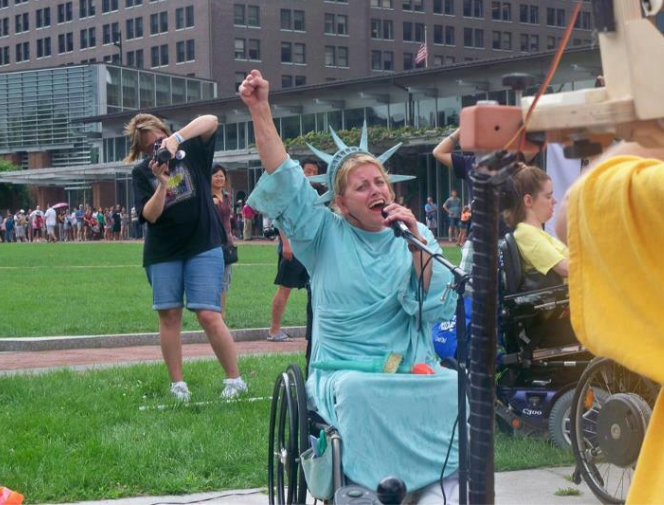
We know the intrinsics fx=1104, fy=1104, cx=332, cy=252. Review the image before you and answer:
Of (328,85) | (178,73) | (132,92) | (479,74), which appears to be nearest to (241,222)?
(328,85)

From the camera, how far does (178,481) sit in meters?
5.18

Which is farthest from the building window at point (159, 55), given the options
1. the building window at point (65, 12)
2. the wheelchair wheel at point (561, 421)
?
the wheelchair wheel at point (561, 421)

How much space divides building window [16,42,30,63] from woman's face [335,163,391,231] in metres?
108

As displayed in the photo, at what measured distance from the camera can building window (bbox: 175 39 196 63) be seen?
94.1 m

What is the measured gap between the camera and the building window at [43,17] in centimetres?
10444

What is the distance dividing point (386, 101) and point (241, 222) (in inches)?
367

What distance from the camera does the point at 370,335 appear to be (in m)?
4.03

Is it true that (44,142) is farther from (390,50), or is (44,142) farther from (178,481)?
(178,481)

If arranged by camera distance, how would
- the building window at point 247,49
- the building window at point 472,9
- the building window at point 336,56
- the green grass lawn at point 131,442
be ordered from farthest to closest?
the building window at point 472,9 → the building window at point 336,56 → the building window at point 247,49 → the green grass lawn at point 131,442

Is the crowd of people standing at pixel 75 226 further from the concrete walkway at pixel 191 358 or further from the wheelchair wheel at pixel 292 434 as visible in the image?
the wheelchair wheel at pixel 292 434

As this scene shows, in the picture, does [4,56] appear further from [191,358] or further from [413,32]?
[191,358]

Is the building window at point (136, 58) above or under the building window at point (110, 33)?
under

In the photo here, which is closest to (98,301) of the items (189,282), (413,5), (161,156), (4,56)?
(189,282)

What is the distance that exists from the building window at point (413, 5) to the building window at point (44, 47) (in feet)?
110
